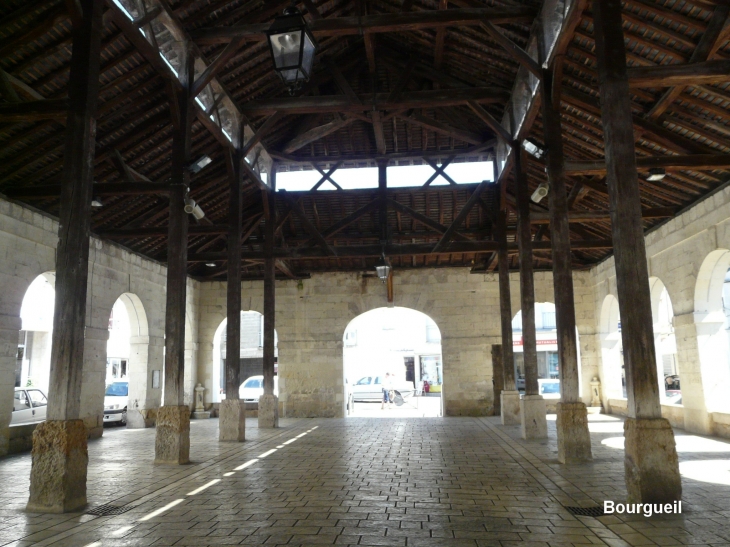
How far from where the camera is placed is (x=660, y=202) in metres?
12.0

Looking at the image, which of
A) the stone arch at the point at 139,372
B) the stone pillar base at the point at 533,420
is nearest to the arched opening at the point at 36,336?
the stone arch at the point at 139,372

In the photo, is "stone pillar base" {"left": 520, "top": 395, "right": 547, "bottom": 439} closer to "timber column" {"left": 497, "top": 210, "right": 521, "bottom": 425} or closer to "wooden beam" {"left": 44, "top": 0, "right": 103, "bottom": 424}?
"timber column" {"left": 497, "top": 210, "right": 521, "bottom": 425}

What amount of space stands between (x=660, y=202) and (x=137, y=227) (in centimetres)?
1177

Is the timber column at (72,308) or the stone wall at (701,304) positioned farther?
the stone wall at (701,304)

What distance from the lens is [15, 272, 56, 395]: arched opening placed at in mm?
22344

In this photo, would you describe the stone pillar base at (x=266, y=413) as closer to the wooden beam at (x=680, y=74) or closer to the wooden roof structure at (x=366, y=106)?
the wooden roof structure at (x=366, y=106)

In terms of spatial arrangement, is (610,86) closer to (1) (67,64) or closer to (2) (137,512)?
(2) (137,512)

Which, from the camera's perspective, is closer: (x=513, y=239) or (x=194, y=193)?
(x=194, y=193)

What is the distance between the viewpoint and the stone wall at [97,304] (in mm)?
9945

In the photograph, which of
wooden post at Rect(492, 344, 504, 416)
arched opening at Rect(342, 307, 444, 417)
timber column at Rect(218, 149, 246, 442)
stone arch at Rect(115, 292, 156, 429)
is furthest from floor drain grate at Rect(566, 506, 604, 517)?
arched opening at Rect(342, 307, 444, 417)

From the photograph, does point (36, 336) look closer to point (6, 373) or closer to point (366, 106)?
point (6, 373)

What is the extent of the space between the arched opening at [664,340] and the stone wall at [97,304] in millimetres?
10505

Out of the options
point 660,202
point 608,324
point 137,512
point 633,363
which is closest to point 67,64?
point 137,512

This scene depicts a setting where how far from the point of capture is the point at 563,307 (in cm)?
802
